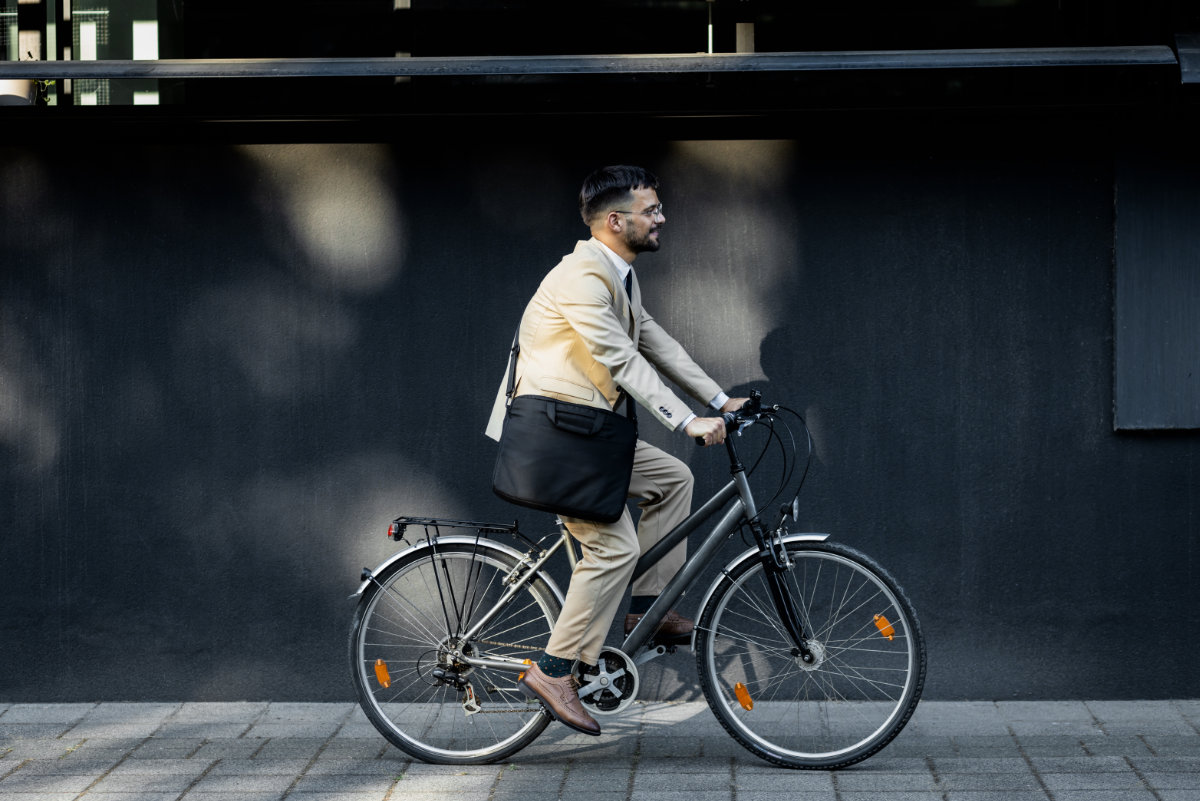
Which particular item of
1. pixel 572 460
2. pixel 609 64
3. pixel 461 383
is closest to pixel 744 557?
pixel 572 460

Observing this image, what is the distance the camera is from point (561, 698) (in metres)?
4.82

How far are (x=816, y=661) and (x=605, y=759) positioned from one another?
0.86 meters

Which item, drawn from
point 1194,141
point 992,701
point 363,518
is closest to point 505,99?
point 363,518

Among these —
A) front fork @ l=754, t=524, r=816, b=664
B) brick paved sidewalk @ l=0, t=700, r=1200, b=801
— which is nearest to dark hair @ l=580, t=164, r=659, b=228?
front fork @ l=754, t=524, r=816, b=664

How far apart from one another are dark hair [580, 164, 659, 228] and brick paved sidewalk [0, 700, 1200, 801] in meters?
1.99

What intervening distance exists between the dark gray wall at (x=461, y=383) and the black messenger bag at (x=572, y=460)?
1.01 metres

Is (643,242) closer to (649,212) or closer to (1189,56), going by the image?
(649,212)

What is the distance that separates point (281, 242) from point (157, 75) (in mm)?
840

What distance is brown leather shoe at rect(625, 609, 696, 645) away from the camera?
501 cm

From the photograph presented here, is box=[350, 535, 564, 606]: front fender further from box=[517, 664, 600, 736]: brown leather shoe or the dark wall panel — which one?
the dark wall panel

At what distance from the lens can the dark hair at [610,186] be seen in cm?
486

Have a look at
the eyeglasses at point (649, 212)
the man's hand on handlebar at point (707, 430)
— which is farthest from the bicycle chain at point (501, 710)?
the eyeglasses at point (649, 212)

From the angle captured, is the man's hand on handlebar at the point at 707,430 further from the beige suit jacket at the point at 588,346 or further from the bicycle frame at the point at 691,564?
the bicycle frame at the point at 691,564

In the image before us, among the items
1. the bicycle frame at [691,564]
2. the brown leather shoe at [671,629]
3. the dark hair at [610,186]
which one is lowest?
the brown leather shoe at [671,629]
